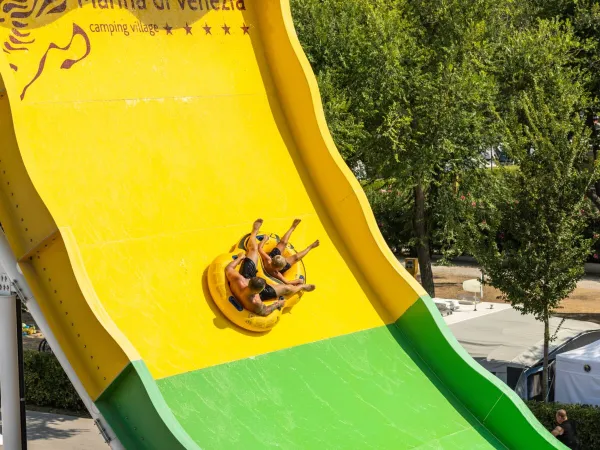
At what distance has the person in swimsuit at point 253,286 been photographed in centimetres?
967

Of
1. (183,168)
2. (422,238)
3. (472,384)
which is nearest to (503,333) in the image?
(422,238)

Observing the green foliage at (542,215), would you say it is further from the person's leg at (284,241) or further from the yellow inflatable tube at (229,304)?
the yellow inflatable tube at (229,304)

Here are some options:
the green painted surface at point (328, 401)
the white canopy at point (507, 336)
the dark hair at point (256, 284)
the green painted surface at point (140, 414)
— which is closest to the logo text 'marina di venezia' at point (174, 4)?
the dark hair at point (256, 284)

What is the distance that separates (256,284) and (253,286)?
4 cm

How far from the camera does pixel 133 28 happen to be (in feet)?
35.0

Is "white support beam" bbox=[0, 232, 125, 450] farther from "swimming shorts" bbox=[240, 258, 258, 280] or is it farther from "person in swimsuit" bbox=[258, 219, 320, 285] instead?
"person in swimsuit" bbox=[258, 219, 320, 285]

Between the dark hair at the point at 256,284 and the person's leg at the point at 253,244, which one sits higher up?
the person's leg at the point at 253,244

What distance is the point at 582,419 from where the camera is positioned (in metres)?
14.0

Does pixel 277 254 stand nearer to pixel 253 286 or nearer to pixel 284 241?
pixel 284 241

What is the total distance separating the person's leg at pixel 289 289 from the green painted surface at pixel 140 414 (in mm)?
2367

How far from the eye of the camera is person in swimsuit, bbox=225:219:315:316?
381 inches

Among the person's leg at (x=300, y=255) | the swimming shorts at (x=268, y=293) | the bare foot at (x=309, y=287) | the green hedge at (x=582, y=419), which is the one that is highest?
the person's leg at (x=300, y=255)

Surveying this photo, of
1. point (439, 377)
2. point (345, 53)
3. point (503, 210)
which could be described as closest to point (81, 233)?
point (439, 377)

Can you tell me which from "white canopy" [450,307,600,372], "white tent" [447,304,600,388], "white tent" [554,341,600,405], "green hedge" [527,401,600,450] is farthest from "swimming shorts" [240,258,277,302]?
"white canopy" [450,307,600,372]
